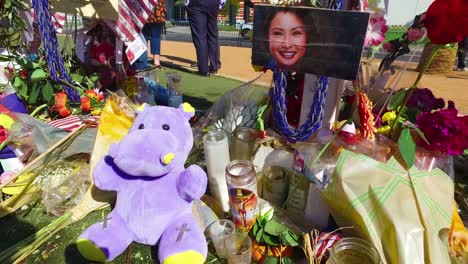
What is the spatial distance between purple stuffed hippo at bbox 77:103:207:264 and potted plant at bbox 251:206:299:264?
25 centimetres

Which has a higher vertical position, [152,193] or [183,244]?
[152,193]

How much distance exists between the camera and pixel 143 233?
1.56 meters

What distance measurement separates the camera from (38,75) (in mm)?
Answer: 2943

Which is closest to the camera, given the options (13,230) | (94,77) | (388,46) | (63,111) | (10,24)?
(388,46)

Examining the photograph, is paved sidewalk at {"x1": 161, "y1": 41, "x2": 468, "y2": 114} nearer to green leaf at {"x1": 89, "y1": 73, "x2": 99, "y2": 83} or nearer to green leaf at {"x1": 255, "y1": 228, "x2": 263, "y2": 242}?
green leaf at {"x1": 255, "y1": 228, "x2": 263, "y2": 242}

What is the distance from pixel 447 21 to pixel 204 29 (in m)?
4.17

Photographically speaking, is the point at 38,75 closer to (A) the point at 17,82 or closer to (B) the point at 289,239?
(A) the point at 17,82

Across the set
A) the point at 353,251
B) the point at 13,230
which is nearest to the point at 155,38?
the point at 13,230

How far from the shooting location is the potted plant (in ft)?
4.64

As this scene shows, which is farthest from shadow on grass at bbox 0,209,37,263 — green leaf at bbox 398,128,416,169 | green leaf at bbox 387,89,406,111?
green leaf at bbox 387,89,406,111

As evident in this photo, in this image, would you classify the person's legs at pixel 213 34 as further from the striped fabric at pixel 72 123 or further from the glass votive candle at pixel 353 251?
the glass votive candle at pixel 353 251

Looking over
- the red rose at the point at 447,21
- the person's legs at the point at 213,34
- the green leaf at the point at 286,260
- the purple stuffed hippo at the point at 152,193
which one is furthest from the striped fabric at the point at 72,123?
the person's legs at the point at 213,34

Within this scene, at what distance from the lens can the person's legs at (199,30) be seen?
4.77 m

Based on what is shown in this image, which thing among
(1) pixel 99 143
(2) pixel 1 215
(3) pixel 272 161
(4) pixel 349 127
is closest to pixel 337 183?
(4) pixel 349 127
